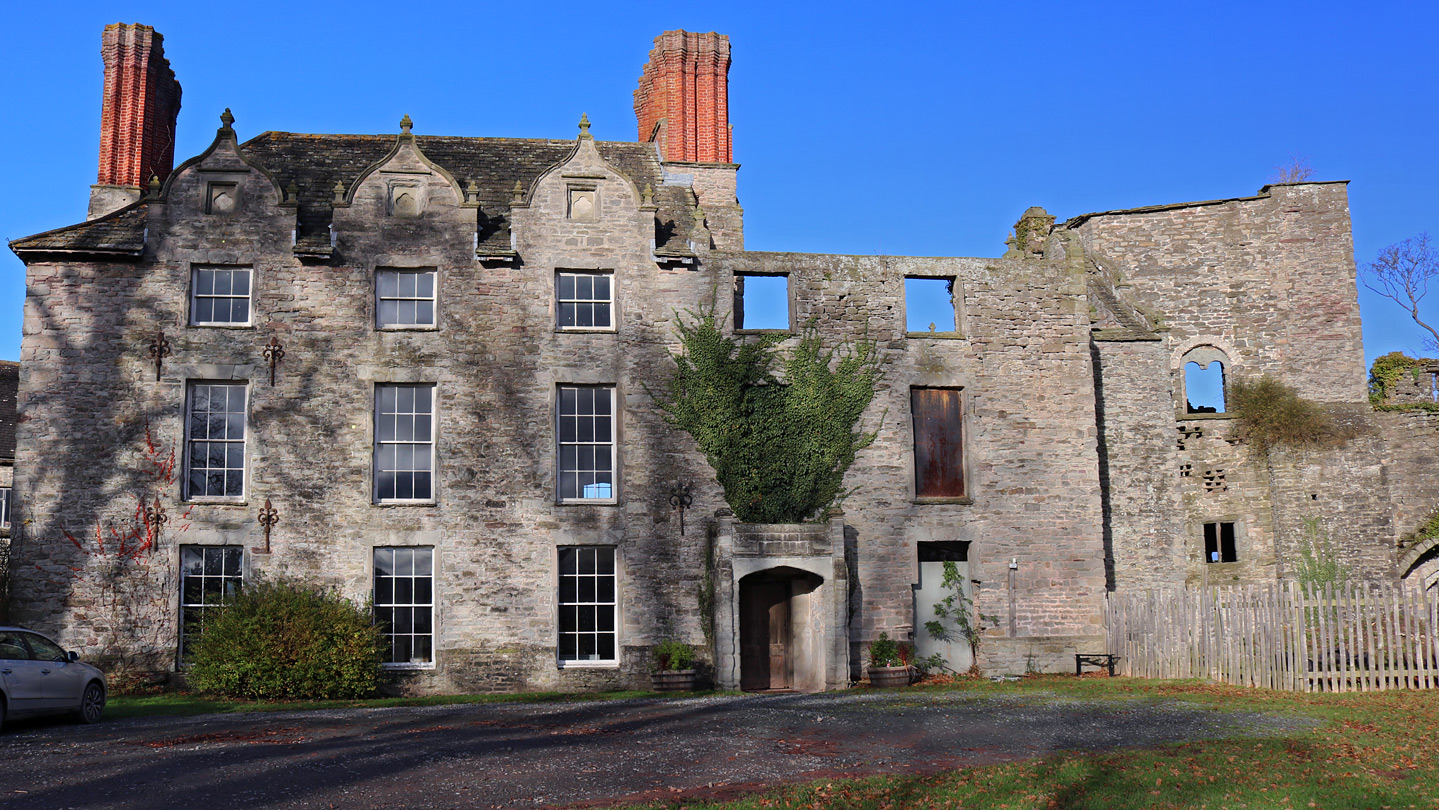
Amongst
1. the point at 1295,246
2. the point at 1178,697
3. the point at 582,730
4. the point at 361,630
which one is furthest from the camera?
the point at 1295,246

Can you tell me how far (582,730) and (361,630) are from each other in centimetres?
724

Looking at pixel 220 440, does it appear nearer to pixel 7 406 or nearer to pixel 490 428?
pixel 490 428

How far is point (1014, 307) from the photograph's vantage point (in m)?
24.7

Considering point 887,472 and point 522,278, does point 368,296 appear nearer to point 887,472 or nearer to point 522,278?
point 522,278

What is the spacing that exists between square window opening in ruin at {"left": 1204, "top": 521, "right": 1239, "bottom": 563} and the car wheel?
2507 cm

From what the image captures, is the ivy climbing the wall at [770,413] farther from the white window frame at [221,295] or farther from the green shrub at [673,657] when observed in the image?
the white window frame at [221,295]

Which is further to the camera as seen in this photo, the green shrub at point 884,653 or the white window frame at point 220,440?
the green shrub at point 884,653

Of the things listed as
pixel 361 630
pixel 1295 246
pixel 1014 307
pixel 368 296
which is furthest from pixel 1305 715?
pixel 1295 246

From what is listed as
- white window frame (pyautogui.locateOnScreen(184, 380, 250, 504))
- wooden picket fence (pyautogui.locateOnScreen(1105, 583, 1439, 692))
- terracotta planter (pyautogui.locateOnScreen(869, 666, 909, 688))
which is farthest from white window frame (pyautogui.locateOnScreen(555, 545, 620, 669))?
wooden picket fence (pyautogui.locateOnScreen(1105, 583, 1439, 692))

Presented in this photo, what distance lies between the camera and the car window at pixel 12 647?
15516 millimetres

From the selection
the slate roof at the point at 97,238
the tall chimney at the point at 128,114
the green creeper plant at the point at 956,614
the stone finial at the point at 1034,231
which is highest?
the tall chimney at the point at 128,114

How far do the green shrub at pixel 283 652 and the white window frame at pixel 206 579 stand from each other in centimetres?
57

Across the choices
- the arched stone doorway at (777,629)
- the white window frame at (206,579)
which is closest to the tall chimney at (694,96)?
the arched stone doorway at (777,629)

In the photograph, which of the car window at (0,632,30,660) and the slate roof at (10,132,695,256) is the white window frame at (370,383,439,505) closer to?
the slate roof at (10,132,695,256)
